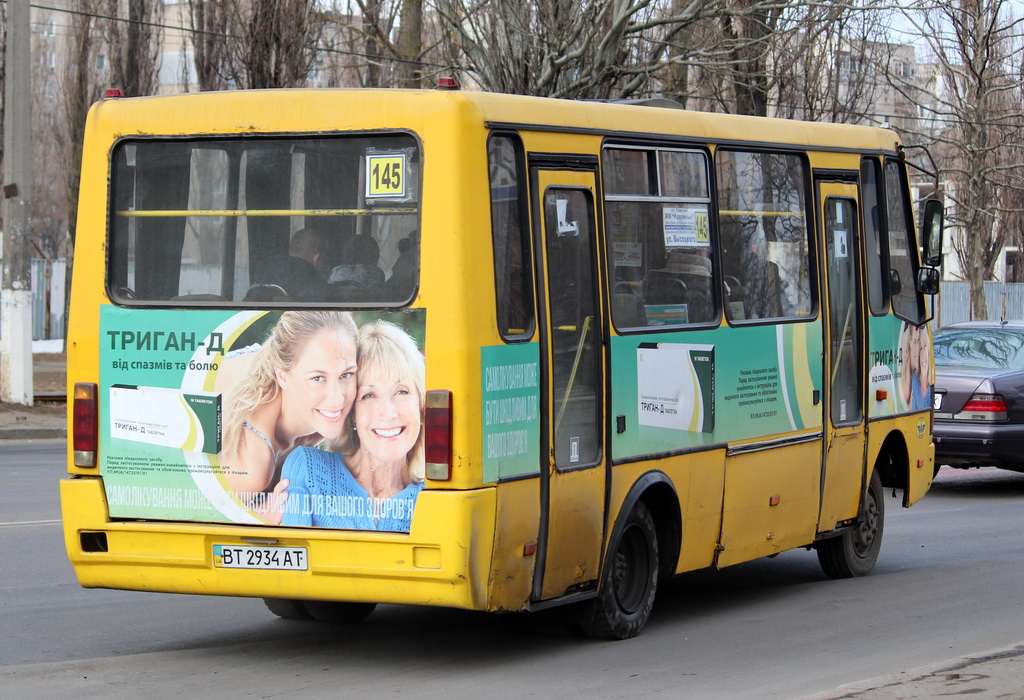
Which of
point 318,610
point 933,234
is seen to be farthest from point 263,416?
point 933,234

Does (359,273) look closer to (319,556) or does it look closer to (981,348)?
(319,556)

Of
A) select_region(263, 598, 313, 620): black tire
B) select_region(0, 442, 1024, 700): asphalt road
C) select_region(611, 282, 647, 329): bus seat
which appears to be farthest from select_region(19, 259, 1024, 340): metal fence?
select_region(263, 598, 313, 620): black tire

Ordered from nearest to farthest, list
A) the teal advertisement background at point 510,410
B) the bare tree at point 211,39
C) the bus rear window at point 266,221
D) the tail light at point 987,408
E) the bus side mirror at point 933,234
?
the teal advertisement background at point 510,410 → the bus rear window at point 266,221 → the bus side mirror at point 933,234 → the tail light at point 987,408 → the bare tree at point 211,39

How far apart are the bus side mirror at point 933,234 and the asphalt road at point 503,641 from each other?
224 cm

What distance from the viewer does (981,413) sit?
1474 centimetres

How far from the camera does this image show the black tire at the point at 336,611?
8.29m

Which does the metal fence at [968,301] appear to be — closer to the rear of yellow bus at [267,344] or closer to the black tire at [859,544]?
the black tire at [859,544]

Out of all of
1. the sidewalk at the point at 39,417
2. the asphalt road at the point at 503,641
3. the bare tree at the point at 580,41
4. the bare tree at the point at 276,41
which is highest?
the bare tree at the point at 276,41

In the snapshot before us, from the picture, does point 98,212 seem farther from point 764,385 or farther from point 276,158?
point 764,385

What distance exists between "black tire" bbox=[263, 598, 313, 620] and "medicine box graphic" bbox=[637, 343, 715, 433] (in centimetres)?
218

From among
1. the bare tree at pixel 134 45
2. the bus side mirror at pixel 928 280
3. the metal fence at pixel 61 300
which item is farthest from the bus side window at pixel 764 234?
the metal fence at pixel 61 300

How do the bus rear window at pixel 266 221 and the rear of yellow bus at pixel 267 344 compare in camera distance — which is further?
the bus rear window at pixel 266 221

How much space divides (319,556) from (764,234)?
3829mm

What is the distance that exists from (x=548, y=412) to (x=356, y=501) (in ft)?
3.33
